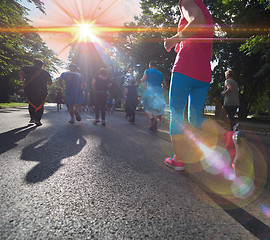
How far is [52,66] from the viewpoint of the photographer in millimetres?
21984

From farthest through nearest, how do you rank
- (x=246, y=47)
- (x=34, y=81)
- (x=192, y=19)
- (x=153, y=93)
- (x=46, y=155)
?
(x=246, y=47) < (x=153, y=93) < (x=34, y=81) < (x=46, y=155) < (x=192, y=19)

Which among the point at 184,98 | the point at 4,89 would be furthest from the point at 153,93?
the point at 4,89

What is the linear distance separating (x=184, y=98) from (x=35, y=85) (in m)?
5.15

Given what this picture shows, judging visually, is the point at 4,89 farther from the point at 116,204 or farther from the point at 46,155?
the point at 116,204

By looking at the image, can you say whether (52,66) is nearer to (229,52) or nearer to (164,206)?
(229,52)

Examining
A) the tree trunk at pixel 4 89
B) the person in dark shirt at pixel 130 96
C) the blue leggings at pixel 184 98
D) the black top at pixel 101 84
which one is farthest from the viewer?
the tree trunk at pixel 4 89

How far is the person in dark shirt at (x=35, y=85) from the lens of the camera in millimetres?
5839

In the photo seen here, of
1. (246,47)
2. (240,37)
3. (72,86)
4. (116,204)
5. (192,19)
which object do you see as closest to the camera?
(116,204)

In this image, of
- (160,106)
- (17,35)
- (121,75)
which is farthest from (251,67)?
(121,75)

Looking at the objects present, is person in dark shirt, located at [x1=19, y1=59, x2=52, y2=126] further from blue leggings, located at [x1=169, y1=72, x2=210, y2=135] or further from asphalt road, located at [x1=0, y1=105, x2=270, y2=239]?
blue leggings, located at [x1=169, y1=72, x2=210, y2=135]

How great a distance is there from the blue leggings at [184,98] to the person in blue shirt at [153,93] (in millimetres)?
3490

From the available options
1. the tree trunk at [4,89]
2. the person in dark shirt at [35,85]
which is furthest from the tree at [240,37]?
the tree trunk at [4,89]

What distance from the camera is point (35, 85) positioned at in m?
5.93

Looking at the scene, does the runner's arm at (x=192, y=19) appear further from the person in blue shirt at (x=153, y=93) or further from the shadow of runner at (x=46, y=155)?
the person in blue shirt at (x=153, y=93)
